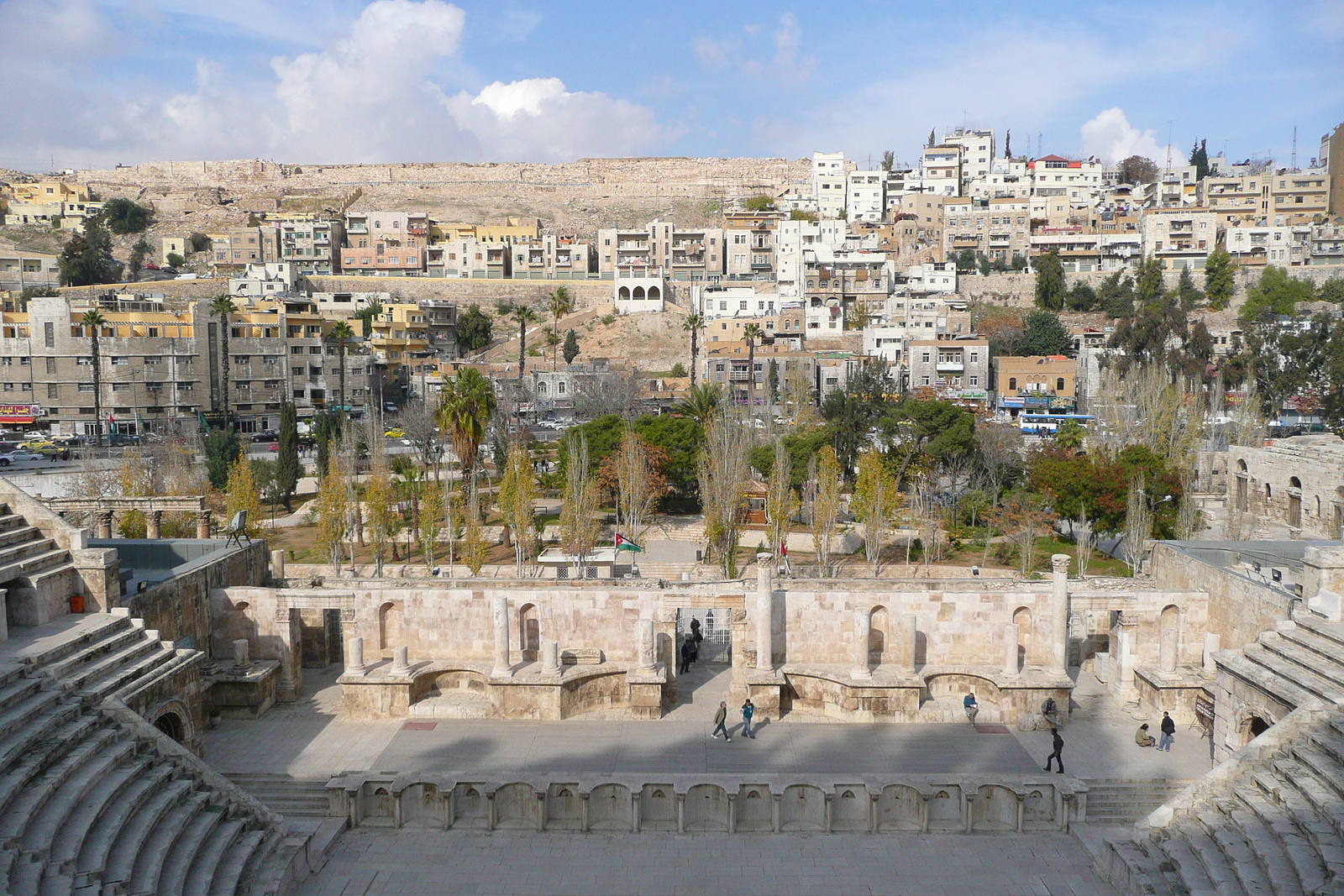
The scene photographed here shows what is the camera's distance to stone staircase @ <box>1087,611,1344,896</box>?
12055mm

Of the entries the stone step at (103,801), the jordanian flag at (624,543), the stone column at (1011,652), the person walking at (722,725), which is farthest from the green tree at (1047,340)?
the stone step at (103,801)

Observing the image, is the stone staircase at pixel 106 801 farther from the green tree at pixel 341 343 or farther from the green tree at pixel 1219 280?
the green tree at pixel 1219 280

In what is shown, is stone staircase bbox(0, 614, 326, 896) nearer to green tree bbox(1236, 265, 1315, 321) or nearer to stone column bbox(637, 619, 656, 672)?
stone column bbox(637, 619, 656, 672)

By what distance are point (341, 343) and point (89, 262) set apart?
4538 centimetres

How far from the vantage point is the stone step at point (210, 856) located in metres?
12.6

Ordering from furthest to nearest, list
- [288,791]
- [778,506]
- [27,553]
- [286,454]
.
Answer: [286,454] → [778,506] → [27,553] → [288,791]

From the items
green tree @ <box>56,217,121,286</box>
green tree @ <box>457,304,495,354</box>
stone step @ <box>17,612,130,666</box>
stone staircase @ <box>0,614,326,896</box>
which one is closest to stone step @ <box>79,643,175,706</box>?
stone staircase @ <box>0,614,326,896</box>

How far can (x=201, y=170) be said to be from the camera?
452ft

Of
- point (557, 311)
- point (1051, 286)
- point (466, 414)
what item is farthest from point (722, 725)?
point (1051, 286)

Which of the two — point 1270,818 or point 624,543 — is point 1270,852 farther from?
point 624,543

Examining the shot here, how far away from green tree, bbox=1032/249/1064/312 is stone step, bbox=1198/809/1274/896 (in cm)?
8046

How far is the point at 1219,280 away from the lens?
8462 centimetres

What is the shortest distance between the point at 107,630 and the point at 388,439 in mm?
47052

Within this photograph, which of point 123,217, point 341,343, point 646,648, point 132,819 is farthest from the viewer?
point 123,217
